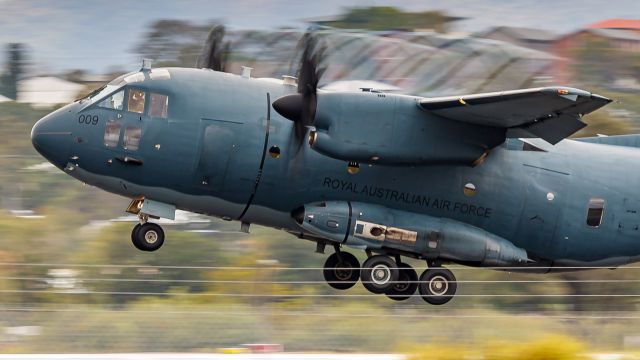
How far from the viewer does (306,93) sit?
18125mm

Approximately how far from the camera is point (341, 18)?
268 feet

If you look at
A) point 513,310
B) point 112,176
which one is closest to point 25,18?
point 513,310

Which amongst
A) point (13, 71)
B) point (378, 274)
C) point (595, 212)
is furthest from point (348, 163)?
point (13, 71)

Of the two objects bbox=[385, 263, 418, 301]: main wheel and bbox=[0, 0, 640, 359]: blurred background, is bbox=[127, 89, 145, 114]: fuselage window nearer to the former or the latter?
bbox=[0, 0, 640, 359]: blurred background

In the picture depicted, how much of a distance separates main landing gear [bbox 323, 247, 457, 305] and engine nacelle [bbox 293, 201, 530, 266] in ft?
1.44

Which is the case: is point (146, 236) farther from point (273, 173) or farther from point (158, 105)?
point (273, 173)

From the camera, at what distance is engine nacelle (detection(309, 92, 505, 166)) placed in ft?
59.6

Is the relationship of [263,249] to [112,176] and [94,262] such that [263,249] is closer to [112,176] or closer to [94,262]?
[94,262]

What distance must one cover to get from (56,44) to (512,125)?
9662cm

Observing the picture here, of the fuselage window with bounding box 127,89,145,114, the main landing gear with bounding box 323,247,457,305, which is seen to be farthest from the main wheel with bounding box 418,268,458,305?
the fuselage window with bounding box 127,89,145,114

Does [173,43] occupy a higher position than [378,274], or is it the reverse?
[173,43]

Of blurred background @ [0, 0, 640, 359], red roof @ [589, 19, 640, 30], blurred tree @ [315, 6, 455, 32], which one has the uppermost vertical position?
red roof @ [589, 19, 640, 30]

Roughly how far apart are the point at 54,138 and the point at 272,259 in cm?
2203

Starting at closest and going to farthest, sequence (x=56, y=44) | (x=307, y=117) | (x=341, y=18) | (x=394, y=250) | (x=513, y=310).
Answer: (x=307, y=117) < (x=394, y=250) < (x=513, y=310) < (x=341, y=18) < (x=56, y=44)
